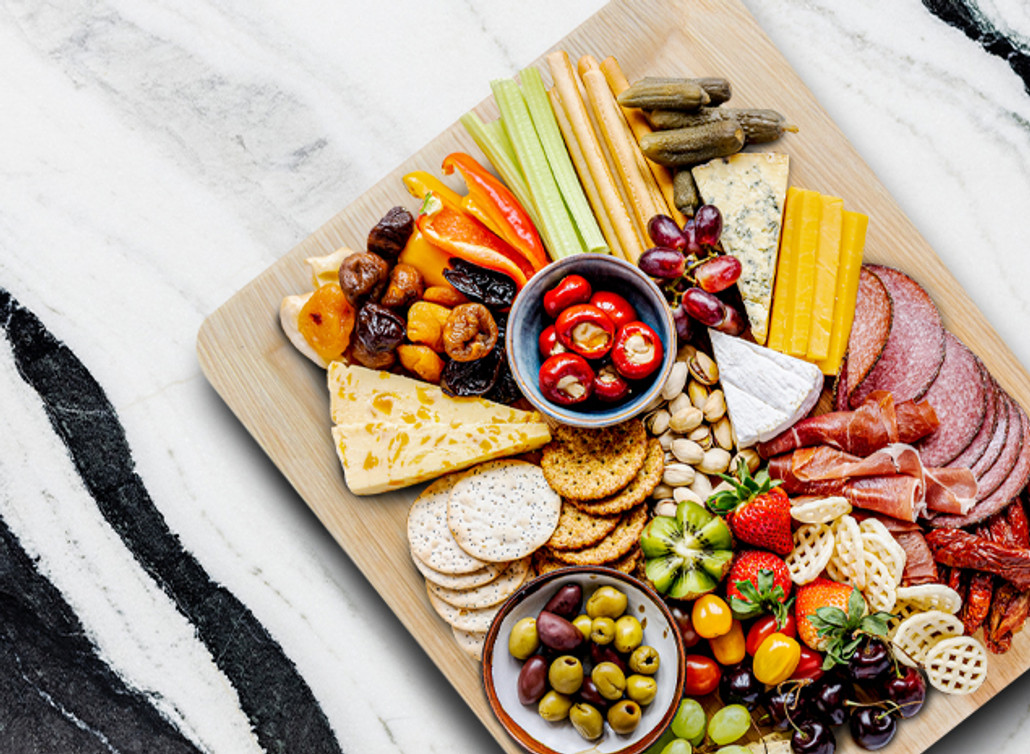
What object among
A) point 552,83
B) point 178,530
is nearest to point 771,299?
point 552,83

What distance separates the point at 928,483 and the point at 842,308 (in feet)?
1.57

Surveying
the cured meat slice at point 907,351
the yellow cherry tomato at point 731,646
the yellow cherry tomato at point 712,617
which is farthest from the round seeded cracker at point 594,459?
the cured meat slice at point 907,351

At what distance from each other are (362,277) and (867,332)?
129 cm

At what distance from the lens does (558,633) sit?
6.16ft

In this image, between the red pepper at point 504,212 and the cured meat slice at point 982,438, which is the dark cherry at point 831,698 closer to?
the cured meat slice at point 982,438

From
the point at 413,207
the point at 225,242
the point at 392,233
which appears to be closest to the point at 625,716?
the point at 392,233

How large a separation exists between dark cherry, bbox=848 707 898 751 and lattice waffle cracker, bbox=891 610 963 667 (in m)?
0.14

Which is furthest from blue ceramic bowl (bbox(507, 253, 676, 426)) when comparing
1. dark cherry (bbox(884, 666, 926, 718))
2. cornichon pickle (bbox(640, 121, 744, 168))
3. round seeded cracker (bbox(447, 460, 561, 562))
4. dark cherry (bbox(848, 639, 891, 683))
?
dark cherry (bbox(884, 666, 926, 718))

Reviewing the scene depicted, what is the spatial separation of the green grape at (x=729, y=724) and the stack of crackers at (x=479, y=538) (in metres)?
0.57

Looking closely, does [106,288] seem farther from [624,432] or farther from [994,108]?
[994,108]

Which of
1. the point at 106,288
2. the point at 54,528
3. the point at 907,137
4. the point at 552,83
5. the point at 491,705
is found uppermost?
the point at 106,288

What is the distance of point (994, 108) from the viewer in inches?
91.2

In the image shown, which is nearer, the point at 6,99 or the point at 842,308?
the point at 842,308

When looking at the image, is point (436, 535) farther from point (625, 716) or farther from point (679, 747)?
point (679, 747)
